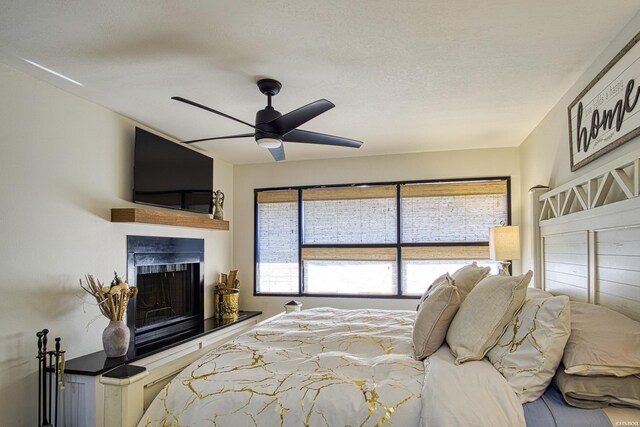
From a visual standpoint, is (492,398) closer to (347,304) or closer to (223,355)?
(223,355)

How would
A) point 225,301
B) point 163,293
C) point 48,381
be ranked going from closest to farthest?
point 48,381, point 163,293, point 225,301

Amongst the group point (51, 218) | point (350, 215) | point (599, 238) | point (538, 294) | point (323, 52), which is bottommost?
point (538, 294)

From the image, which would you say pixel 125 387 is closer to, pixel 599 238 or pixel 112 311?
pixel 112 311

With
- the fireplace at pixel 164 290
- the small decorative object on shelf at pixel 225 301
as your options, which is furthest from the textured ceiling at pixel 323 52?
the small decorative object on shelf at pixel 225 301

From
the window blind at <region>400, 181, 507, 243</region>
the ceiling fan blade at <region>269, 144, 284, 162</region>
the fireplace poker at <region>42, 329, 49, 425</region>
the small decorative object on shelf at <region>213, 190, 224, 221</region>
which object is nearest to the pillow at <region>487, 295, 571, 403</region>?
the ceiling fan blade at <region>269, 144, 284, 162</region>

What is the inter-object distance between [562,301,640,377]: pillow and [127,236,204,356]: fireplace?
9.23ft

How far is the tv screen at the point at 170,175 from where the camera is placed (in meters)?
3.46

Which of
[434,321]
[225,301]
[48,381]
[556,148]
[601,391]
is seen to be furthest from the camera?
[225,301]

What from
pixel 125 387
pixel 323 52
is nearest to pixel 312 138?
pixel 323 52

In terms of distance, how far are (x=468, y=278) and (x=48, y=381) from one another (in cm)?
270

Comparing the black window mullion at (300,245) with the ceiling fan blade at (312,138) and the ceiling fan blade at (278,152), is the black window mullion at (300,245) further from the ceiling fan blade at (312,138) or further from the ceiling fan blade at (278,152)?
the ceiling fan blade at (312,138)

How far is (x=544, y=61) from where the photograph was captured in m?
2.42

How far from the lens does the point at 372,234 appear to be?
4.88 m

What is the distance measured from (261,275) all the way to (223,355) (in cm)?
313
